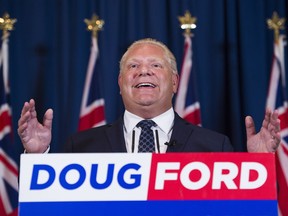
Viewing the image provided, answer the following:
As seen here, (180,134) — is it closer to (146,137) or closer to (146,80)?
(146,137)

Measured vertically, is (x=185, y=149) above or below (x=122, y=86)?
below

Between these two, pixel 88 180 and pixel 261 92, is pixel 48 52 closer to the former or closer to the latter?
pixel 261 92

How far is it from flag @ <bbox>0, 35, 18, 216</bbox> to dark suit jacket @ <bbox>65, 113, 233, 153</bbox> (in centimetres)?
145

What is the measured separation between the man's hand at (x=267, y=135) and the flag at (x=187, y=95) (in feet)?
5.75

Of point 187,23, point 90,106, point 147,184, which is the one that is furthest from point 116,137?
point 187,23

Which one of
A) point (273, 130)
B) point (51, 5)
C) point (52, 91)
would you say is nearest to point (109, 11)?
point (51, 5)

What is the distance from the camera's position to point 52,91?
11.7 ft

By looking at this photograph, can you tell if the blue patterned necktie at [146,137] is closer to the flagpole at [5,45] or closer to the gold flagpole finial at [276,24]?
the flagpole at [5,45]

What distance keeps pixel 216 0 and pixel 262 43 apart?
515 millimetres

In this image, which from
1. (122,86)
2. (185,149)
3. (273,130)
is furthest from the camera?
(122,86)

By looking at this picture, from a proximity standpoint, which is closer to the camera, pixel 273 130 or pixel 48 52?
pixel 273 130

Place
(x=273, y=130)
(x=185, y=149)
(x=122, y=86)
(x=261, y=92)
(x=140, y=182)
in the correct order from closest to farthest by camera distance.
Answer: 1. (x=140, y=182)
2. (x=273, y=130)
3. (x=185, y=149)
4. (x=122, y=86)
5. (x=261, y=92)

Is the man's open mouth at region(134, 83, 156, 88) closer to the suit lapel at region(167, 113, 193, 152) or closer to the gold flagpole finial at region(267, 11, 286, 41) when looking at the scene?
the suit lapel at region(167, 113, 193, 152)

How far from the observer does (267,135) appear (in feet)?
4.98
